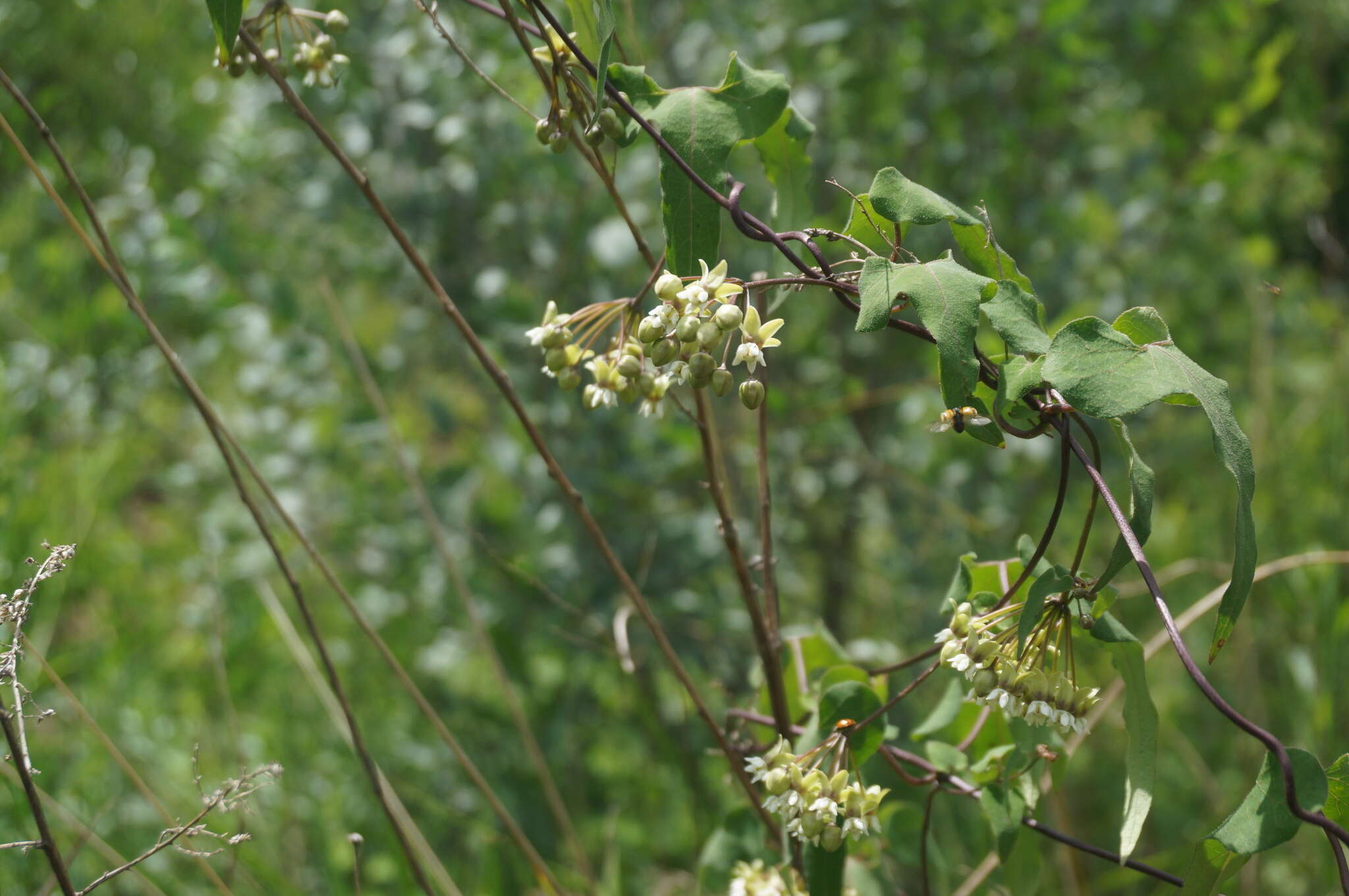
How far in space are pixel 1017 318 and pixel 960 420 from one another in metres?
0.05

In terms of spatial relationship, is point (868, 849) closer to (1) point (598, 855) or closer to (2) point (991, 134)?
(1) point (598, 855)

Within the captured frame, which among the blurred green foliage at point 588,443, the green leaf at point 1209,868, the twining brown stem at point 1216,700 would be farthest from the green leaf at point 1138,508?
the blurred green foliage at point 588,443

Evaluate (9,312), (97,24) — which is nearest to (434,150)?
(9,312)

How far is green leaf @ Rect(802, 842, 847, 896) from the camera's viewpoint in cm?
52

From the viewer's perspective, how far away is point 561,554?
1360mm

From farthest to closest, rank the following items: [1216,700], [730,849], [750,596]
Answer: [730,849] → [750,596] → [1216,700]

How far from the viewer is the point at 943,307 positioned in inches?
15.4

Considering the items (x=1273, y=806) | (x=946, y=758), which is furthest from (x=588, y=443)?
(x=1273, y=806)

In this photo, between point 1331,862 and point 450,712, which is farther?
point 450,712

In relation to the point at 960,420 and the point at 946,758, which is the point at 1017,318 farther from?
the point at 946,758

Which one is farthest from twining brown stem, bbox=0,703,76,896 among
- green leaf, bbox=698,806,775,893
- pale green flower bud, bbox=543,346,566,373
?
green leaf, bbox=698,806,775,893

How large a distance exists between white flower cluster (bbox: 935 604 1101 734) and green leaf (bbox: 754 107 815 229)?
236mm

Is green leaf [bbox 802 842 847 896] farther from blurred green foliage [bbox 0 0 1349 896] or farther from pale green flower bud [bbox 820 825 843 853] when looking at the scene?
blurred green foliage [bbox 0 0 1349 896]

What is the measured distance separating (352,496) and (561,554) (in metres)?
0.39
